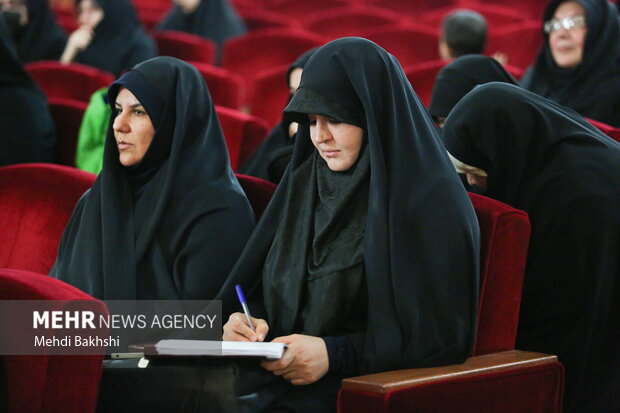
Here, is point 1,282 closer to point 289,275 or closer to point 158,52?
point 289,275

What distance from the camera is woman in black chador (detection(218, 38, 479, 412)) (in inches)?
70.1

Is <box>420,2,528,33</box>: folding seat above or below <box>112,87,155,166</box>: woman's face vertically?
above

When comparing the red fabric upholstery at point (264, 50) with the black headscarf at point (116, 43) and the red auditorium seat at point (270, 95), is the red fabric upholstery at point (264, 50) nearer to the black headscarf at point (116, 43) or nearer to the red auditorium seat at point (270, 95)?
the black headscarf at point (116, 43)

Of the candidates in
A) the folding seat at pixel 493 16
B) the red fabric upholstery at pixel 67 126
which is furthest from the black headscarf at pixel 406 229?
the folding seat at pixel 493 16

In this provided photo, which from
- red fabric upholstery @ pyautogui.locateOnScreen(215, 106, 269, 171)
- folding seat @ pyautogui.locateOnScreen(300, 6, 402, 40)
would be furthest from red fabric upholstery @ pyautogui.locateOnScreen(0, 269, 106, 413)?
folding seat @ pyautogui.locateOnScreen(300, 6, 402, 40)

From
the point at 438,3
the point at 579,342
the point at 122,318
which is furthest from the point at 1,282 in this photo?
the point at 438,3

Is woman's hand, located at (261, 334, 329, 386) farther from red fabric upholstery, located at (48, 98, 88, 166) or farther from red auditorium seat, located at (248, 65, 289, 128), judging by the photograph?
red auditorium seat, located at (248, 65, 289, 128)

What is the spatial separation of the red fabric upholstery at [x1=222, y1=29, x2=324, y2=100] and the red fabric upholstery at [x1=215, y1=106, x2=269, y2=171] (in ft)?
4.97

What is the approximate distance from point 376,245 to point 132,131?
0.77 meters

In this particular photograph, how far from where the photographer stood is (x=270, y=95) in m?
4.01

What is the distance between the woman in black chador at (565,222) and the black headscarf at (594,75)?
1058mm

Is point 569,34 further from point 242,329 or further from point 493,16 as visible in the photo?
A: point 493,16

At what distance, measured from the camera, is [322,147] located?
6.13ft

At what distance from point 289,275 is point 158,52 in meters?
3.23
